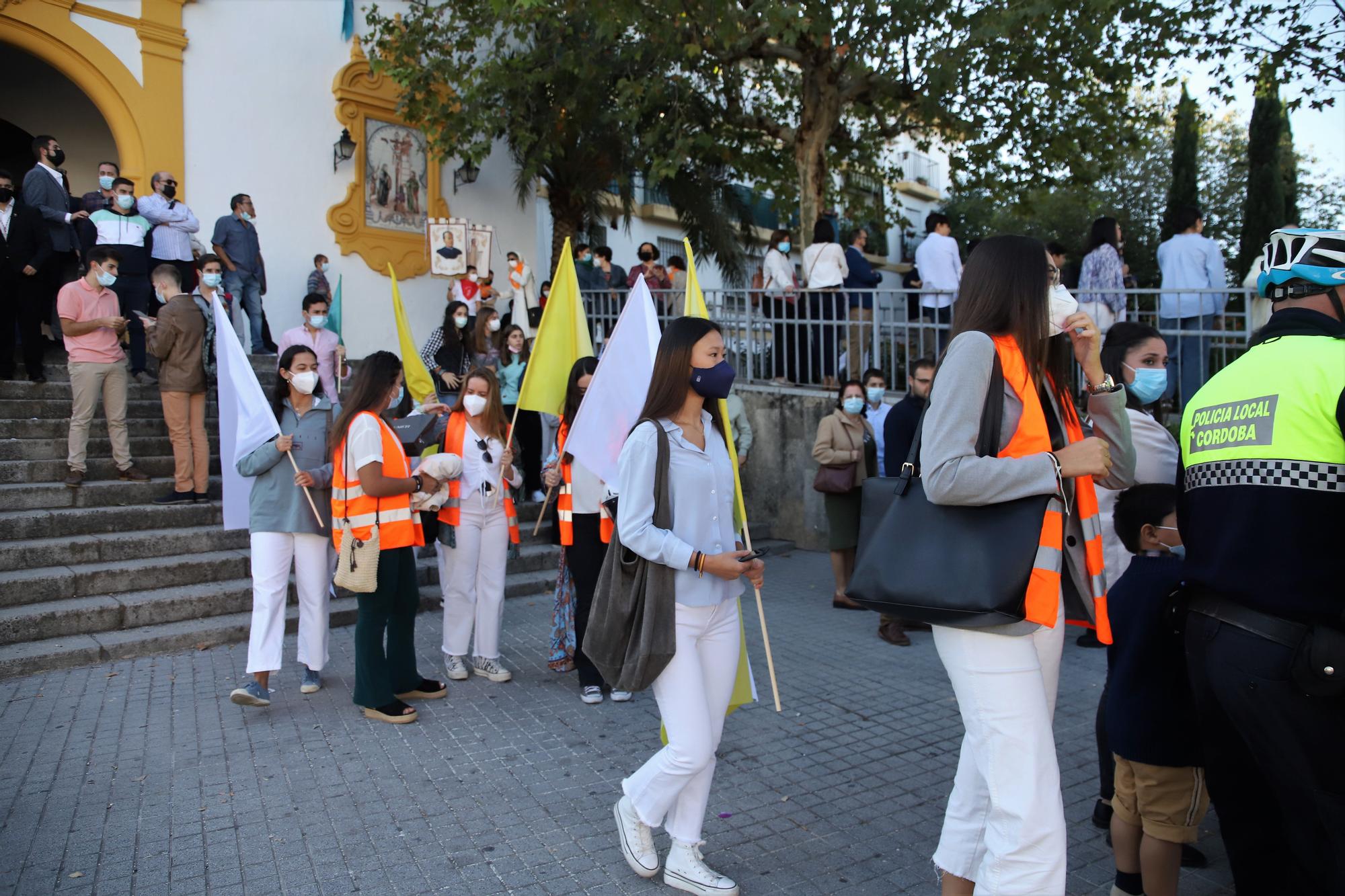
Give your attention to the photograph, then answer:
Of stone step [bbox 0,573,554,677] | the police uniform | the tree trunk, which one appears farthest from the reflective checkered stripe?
the tree trunk

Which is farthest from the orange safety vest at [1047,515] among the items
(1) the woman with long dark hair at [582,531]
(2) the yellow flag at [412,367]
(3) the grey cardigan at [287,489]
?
(2) the yellow flag at [412,367]

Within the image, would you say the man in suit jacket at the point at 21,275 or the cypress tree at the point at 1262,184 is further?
the cypress tree at the point at 1262,184

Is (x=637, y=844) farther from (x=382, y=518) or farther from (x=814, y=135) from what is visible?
(x=814, y=135)

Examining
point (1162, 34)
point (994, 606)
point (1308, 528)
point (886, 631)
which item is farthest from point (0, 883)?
point (1162, 34)

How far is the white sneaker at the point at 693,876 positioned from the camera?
137 inches

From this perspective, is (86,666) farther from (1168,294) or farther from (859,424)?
(1168,294)

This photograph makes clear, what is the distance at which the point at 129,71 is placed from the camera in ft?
38.5

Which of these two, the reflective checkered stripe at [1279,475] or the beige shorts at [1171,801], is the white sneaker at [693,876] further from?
the reflective checkered stripe at [1279,475]

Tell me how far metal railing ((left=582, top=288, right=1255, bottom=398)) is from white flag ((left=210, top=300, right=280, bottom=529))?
4.70 metres

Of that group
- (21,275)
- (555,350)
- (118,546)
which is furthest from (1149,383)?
(21,275)

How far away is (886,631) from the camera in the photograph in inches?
288

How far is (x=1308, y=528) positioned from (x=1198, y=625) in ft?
1.26

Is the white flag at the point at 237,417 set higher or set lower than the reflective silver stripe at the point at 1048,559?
higher

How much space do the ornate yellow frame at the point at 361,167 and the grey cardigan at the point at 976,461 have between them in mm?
11755
